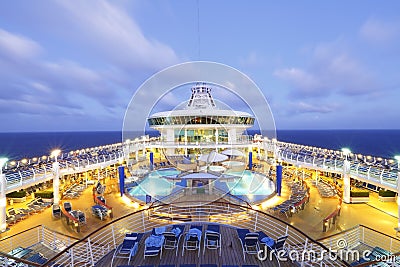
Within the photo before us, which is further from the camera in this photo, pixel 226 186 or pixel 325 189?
pixel 226 186

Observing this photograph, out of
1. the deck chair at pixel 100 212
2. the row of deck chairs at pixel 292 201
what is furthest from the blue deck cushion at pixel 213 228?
the deck chair at pixel 100 212

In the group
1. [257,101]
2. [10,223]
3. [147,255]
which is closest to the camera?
[147,255]

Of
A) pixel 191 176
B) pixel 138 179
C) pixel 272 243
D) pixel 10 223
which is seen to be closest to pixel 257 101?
pixel 191 176

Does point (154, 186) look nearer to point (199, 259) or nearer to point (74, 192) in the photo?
point (74, 192)

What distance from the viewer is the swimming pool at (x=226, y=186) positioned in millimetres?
10273

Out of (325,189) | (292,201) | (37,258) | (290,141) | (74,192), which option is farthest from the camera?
(290,141)

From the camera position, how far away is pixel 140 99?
27.0 ft

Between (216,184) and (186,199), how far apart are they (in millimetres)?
2470

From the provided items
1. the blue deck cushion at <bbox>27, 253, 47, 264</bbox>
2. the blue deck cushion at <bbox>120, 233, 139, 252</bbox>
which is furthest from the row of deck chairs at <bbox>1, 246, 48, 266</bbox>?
the blue deck cushion at <bbox>120, 233, 139, 252</bbox>

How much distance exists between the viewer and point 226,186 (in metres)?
11.3

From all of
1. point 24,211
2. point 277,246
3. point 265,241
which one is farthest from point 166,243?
point 24,211

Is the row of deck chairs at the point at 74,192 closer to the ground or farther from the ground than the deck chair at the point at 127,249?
closer to the ground

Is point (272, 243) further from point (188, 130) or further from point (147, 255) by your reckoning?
point (188, 130)

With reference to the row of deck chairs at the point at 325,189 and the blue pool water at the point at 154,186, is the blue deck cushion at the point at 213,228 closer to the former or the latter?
the blue pool water at the point at 154,186
